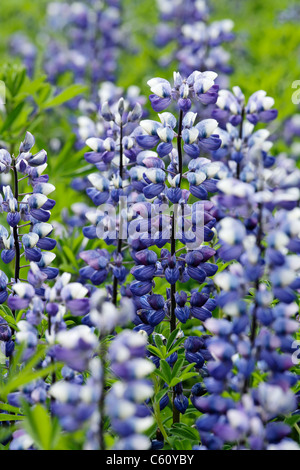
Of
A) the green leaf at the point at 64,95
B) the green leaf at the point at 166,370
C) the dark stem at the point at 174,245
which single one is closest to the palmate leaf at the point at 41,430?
the green leaf at the point at 166,370

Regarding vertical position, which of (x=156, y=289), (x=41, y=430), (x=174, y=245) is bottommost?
(x=41, y=430)

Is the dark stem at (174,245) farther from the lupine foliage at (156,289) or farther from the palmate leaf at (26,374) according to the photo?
the palmate leaf at (26,374)

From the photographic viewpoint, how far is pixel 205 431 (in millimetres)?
1479

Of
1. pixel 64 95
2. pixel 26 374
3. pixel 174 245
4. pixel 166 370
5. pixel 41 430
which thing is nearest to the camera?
pixel 41 430

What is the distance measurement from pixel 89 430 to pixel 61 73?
14.2 ft

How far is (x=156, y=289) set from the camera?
2309mm

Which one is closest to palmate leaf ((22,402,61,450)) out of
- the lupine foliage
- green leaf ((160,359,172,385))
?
the lupine foliage

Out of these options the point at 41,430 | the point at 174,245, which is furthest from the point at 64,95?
the point at 41,430

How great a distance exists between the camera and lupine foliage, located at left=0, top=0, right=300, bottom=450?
1.33 meters

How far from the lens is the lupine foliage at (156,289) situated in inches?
52.2

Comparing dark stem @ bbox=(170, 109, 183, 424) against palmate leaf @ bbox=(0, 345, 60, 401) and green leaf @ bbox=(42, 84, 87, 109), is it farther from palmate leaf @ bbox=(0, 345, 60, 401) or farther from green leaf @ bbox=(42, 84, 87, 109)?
green leaf @ bbox=(42, 84, 87, 109)

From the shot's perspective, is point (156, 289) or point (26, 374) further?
point (156, 289)

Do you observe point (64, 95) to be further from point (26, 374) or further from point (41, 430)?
point (41, 430)

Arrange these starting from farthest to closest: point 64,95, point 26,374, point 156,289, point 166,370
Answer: point 64,95, point 156,289, point 166,370, point 26,374
